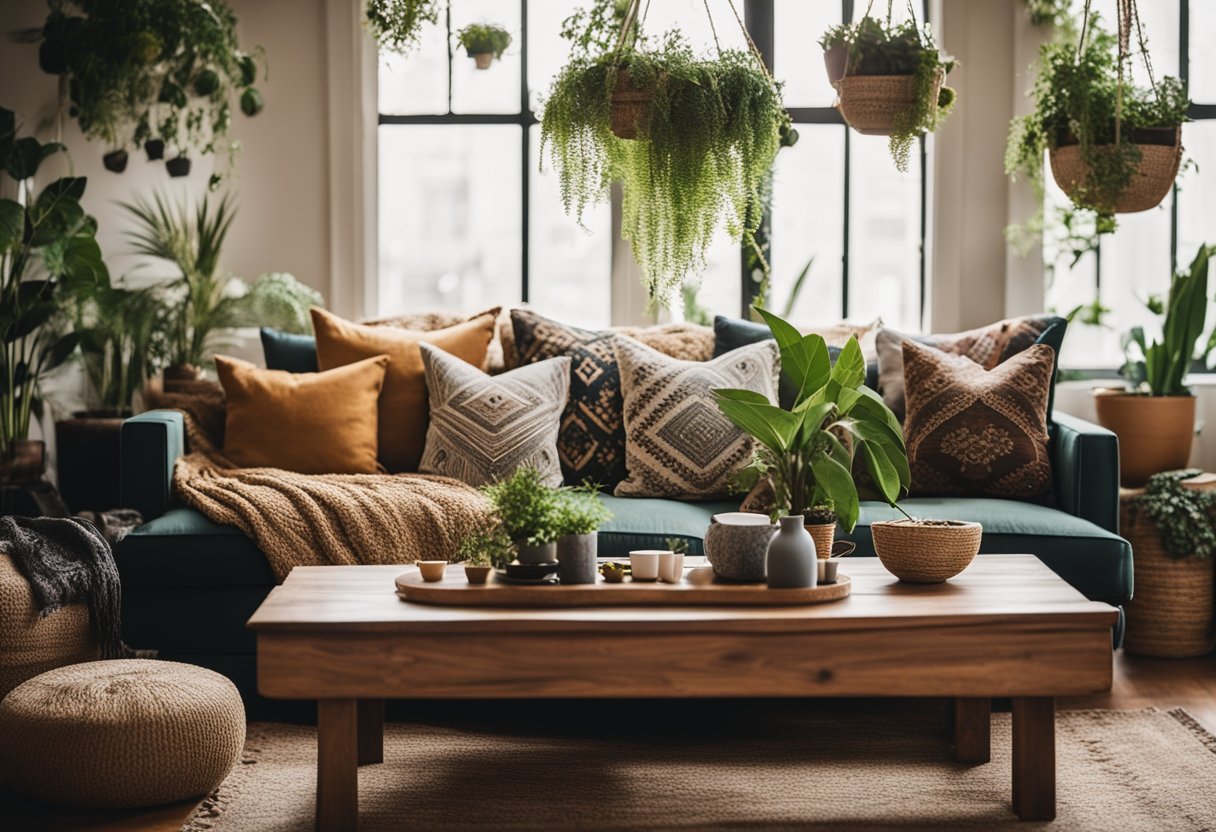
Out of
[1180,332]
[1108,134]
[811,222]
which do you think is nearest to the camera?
[1108,134]

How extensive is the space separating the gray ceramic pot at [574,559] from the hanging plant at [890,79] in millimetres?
1332

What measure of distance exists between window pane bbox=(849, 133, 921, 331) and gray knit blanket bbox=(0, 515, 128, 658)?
2913mm

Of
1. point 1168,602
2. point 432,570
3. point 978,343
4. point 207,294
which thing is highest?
point 207,294

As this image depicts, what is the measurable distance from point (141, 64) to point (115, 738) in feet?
8.91

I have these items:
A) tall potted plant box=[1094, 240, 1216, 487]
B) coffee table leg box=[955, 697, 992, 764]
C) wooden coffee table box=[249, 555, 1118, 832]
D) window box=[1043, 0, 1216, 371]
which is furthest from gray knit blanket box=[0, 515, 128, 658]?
window box=[1043, 0, 1216, 371]

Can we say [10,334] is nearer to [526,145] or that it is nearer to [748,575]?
[526,145]

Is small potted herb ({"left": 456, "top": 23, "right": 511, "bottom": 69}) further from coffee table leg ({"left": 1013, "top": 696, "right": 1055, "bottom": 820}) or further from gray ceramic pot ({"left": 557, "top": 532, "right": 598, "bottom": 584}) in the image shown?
coffee table leg ({"left": 1013, "top": 696, "right": 1055, "bottom": 820})

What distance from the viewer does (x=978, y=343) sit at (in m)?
3.99

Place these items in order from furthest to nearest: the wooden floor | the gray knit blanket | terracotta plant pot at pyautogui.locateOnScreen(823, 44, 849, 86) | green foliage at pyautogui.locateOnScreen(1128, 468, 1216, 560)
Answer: green foliage at pyautogui.locateOnScreen(1128, 468, 1216, 560), terracotta plant pot at pyautogui.locateOnScreen(823, 44, 849, 86), the gray knit blanket, the wooden floor

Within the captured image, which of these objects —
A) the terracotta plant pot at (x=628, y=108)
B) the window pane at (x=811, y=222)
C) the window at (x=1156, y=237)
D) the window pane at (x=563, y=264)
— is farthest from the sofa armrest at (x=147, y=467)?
the window at (x=1156, y=237)

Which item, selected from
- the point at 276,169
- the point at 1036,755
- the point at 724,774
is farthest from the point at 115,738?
the point at 276,169

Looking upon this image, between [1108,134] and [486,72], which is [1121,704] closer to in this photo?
[1108,134]

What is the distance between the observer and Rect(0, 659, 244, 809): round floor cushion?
8.26 feet

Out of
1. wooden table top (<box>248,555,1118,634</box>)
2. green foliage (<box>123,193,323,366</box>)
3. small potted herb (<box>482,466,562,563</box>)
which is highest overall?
green foliage (<box>123,193,323,366</box>)
